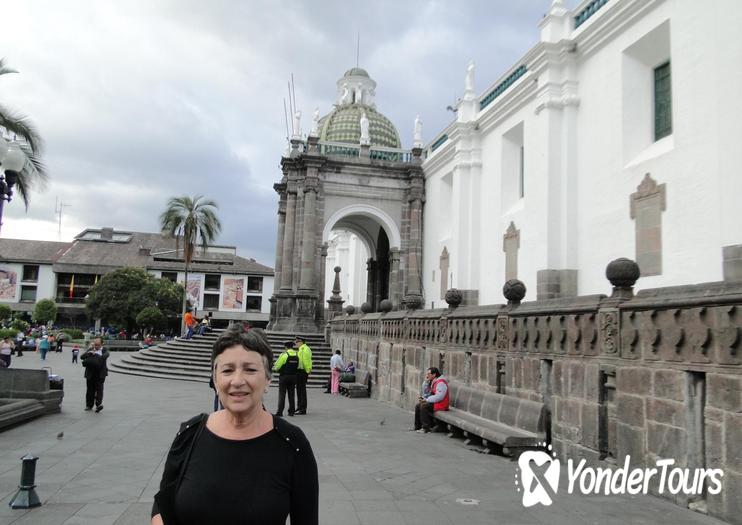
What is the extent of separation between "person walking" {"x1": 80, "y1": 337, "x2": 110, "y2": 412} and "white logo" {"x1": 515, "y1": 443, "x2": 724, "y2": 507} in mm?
8087

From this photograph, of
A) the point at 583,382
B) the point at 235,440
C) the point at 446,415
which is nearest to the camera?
the point at 235,440

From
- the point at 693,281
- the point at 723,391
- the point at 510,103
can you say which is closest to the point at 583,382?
the point at 723,391

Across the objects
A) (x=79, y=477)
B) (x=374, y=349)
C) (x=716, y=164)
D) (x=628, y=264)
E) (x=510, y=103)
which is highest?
(x=510, y=103)

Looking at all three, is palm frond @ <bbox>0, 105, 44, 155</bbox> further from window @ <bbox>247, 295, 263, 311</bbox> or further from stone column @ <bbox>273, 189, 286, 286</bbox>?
window @ <bbox>247, 295, 263, 311</bbox>

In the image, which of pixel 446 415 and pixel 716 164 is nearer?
pixel 446 415

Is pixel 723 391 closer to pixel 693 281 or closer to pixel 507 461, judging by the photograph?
pixel 507 461

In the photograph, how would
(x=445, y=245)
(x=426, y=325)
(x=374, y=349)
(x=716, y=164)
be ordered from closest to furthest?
(x=716, y=164) < (x=426, y=325) < (x=374, y=349) < (x=445, y=245)

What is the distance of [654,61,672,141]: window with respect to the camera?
12.4 m

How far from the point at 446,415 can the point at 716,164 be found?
6.41 metres

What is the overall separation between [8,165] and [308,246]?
640 inches

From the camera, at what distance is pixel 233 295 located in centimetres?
5794

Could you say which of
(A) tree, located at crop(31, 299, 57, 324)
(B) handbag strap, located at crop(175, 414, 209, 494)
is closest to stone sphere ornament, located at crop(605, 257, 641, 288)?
(B) handbag strap, located at crop(175, 414, 209, 494)

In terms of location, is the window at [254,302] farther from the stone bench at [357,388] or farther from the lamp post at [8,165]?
the lamp post at [8,165]

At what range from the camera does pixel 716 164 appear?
10.3 m
